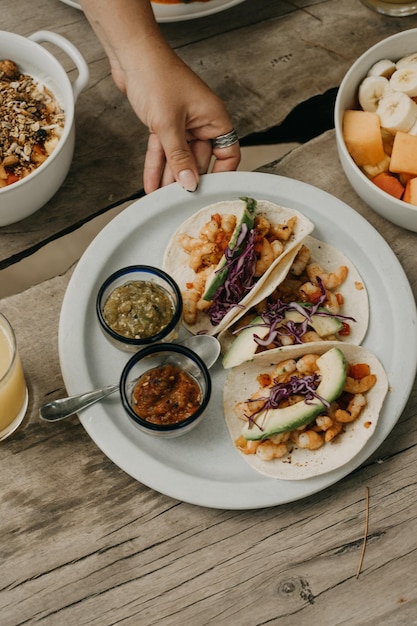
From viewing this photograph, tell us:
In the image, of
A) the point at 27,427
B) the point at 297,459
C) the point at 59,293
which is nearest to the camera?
the point at 297,459

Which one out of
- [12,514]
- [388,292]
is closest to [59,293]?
[12,514]

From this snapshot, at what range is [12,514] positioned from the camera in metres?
1.97

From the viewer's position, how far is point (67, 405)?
77.0 inches

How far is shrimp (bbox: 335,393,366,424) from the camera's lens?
76.2 inches

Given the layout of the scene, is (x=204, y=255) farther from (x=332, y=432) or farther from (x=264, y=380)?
(x=332, y=432)

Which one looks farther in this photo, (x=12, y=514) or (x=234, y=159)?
(x=234, y=159)

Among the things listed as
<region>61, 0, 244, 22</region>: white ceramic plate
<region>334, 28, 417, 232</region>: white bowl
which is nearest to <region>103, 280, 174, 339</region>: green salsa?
<region>334, 28, 417, 232</region>: white bowl

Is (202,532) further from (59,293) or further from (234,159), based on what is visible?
(234,159)

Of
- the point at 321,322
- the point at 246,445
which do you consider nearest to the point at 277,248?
the point at 321,322

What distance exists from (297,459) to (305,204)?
778mm

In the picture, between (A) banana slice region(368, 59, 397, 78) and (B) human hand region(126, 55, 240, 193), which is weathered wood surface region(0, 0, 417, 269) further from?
(A) banana slice region(368, 59, 397, 78)

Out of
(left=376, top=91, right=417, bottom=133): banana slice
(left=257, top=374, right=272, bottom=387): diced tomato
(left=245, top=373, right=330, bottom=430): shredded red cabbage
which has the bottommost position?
(left=257, top=374, right=272, bottom=387): diced tomato

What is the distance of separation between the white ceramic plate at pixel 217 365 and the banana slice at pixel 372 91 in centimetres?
33

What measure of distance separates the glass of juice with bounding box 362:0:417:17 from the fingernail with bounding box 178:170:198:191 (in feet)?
3.48
